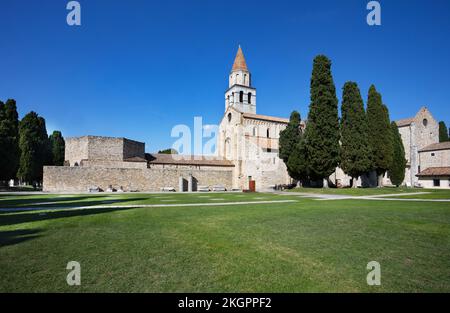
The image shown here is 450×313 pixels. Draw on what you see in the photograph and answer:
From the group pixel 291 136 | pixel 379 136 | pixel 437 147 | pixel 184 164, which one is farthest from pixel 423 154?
pixel 184 164

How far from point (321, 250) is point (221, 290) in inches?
105

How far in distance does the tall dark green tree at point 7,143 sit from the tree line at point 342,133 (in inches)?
1454

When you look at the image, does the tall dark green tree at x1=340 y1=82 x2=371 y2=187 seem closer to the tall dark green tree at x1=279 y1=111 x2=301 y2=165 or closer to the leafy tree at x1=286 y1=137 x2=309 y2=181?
the leafy tree at x1=286 y1=137 x2=309 y2=181

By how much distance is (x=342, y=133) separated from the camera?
96.2 feet

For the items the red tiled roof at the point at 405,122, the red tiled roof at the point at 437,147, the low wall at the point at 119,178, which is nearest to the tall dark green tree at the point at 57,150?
the low wall at the point at 119,178

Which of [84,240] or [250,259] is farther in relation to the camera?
[84,240]

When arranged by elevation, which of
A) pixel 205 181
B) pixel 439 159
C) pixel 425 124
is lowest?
pixel 205 181

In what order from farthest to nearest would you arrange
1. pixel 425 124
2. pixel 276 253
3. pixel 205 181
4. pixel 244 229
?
pixel 425 124 < pixel 205 181 < pixel 244 229 < pixel 276 253

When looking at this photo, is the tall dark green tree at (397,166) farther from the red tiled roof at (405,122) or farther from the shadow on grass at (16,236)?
the shadow on grass at (16,236)

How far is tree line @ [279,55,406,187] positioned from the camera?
27703 mm

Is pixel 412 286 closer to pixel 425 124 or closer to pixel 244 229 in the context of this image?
pixel 244 229

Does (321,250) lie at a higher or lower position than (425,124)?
lower
